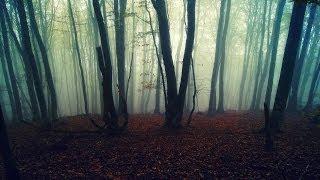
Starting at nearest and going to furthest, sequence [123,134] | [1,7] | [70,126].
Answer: [123,134] < [70,126] < [1,7]

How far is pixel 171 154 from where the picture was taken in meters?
11.0

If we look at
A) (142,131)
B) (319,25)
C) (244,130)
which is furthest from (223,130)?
(319,25)

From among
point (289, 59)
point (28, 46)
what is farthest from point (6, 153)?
point (289, 59)

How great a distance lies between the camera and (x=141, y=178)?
358 inches

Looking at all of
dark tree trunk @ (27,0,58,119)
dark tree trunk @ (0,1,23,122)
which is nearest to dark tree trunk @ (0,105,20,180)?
dark tree trunk @ (27,0,58,119)

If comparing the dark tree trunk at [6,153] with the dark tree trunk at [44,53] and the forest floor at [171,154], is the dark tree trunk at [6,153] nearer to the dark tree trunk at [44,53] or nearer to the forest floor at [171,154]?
the forest floor at [171,154]

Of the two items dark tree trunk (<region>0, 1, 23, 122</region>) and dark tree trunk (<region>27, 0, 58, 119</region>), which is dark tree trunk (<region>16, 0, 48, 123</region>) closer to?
dark tree trunk (<region>27, 0, 58, 119</region>)

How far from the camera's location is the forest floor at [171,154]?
30.6ft

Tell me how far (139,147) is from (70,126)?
6.16 meters

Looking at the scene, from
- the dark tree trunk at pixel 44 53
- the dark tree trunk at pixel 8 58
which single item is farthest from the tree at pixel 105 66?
the dark tree trunk at pixel 8 58

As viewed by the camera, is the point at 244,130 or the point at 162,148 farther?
the point at 244,130

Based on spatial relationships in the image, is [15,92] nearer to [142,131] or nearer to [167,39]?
[142,131]

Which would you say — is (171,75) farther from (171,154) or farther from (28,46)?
(28,46)

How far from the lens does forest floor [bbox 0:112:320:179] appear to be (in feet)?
30.6
